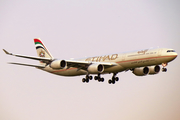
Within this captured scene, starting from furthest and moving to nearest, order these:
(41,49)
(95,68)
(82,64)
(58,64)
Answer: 1. (41,49)
2. (82,64)
3. (95,68)
4. (58,64)

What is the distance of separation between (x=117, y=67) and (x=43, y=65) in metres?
18.7

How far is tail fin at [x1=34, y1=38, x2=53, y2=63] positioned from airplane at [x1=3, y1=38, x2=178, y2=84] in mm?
5122

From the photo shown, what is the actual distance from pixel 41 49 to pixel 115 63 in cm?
2100

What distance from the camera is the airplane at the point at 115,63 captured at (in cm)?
5800

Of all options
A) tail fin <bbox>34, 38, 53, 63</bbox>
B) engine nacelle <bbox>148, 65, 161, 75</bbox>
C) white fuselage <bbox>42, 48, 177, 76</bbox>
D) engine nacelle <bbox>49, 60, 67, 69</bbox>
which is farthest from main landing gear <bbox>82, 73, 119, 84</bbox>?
tail fin <bbox>34, 38, 53, 63</bbox>

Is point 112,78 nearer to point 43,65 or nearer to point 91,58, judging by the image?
point 91,58

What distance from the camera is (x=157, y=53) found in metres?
58.1

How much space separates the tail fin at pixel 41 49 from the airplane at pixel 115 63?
512 cm

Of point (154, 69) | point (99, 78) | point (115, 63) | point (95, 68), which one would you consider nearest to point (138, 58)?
point (115, 63)

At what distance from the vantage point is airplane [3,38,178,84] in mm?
58000

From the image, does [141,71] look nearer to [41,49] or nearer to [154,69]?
[154,69]

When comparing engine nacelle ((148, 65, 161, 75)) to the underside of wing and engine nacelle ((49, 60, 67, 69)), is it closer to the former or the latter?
the underside of wing

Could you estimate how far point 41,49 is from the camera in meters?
77.3

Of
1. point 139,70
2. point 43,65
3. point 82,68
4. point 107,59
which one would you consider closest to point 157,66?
point 139,70
